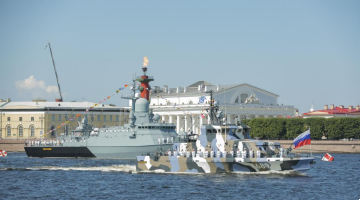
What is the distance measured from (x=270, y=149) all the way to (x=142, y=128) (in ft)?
104

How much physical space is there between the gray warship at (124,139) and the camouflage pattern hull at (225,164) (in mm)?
21330

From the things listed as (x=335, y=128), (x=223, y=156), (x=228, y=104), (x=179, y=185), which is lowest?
(x=179, y=185)

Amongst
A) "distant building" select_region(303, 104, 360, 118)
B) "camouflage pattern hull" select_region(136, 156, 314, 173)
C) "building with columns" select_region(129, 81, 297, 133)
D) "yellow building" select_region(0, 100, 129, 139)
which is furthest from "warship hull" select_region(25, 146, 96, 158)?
"distant building" select_region(303, 104, 360, 118)

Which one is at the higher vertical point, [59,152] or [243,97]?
[243,97]

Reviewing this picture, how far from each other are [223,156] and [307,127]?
63215 millimetres

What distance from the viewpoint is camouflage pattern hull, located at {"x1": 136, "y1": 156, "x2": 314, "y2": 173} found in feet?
168

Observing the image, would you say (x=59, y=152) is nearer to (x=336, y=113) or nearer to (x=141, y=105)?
(x=141, y=105)

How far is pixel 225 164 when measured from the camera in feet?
172

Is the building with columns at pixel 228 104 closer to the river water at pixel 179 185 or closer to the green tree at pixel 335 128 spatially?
the green tree at pixel 335 128

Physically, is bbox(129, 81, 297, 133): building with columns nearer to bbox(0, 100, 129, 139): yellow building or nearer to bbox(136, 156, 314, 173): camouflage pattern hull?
bbox(0, 100, 129, 139): yellow building

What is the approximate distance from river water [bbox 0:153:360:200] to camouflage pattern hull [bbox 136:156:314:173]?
0.55 meters

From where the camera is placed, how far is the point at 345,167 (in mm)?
66750

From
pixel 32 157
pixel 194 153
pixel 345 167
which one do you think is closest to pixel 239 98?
pixel 32 157

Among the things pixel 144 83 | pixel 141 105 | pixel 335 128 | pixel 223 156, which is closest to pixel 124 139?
pixel 141 105
